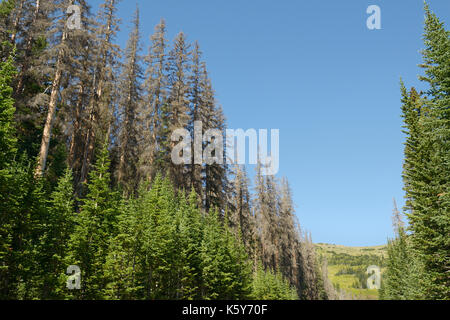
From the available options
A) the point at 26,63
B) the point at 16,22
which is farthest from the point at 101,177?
the point at 16,22

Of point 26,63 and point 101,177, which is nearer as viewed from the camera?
point 101,177

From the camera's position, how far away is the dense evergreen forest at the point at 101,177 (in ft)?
43.0

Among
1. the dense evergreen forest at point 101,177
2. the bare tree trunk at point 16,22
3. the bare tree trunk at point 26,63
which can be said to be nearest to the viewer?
the dense evergreen forest at point 101,177

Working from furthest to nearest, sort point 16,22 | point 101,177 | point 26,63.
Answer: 1. point 16,22
2. point 26,63
3. point 101,177

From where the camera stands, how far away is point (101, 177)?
16703mm

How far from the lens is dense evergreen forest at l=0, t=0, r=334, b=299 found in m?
13.1

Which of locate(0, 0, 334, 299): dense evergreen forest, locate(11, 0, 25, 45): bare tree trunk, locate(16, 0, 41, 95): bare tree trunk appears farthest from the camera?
locate(11, 0, 25, 45): bare tree trunk

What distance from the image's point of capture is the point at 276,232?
52.2 meters

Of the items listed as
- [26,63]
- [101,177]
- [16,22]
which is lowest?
[101,177]

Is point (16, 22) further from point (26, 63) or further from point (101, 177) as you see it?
point (101, 177)

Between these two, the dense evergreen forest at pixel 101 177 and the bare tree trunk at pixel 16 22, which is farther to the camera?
the bare tree trunk at pixel 16 22
